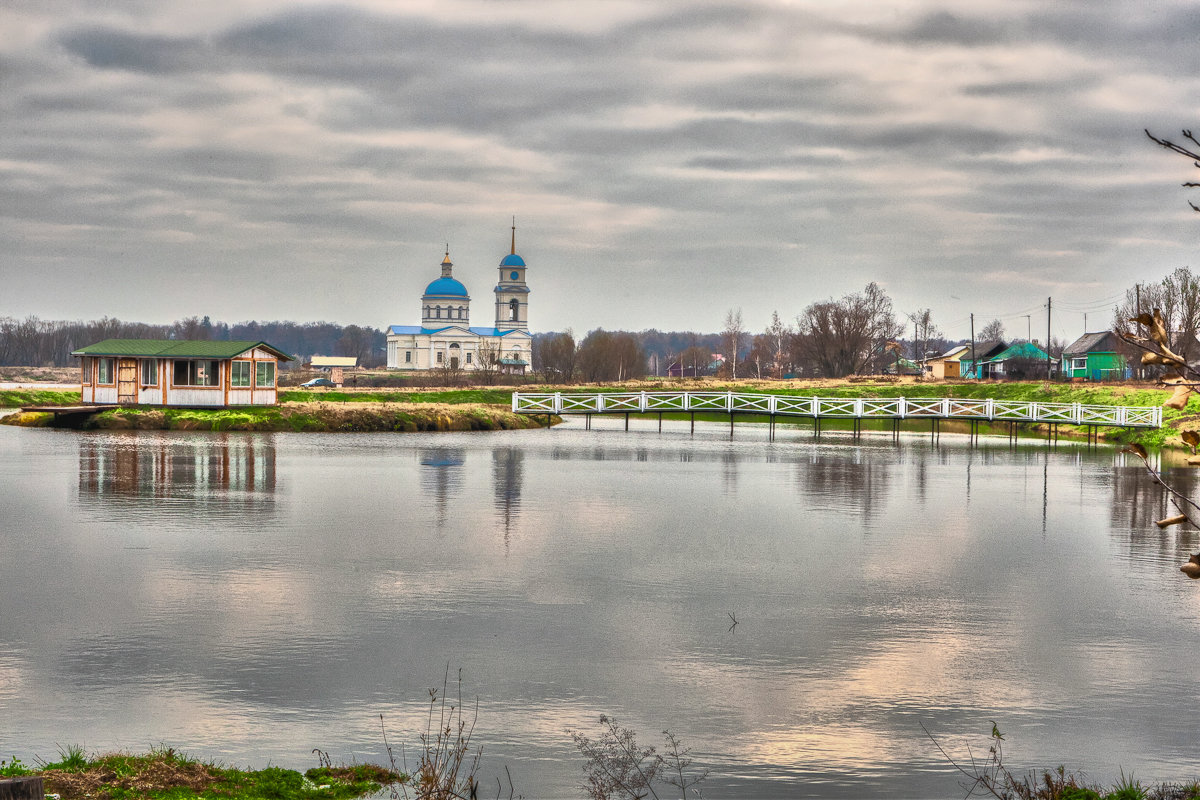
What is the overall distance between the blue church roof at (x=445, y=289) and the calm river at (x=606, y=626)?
4345 inches

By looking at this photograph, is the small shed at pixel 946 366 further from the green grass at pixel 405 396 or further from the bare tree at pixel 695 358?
the green grass at pixel 405 396

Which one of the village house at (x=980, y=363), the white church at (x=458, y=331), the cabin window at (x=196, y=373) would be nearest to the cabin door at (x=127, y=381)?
the cabin window at (x=196, y=373)

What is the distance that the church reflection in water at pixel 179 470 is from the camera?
2278 centimetres

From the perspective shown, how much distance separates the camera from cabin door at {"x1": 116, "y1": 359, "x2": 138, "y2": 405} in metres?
45.3

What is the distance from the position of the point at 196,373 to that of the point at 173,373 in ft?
3.04

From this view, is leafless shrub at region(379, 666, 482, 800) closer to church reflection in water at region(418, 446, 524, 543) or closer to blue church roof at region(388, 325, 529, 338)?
church reflection in water at region(418, 446, 524, 543)

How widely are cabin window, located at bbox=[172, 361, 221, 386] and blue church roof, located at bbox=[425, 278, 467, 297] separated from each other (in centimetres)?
9033

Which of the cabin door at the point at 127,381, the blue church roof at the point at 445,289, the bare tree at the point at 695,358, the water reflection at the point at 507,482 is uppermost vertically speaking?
the blue church roof at the point at 445,289

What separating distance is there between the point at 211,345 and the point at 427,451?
15.2m

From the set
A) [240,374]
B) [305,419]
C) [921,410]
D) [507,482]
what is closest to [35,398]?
[240,374]

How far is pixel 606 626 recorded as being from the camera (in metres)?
12.4

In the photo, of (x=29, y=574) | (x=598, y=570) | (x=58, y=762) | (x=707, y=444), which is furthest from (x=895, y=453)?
(x=58, y=762)

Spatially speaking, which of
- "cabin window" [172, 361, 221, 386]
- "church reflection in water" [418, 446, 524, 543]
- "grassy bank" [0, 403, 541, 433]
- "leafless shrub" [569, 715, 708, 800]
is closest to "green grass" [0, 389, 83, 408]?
"grassy bank" [0, 403, 541, 433]

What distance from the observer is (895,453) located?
39.2 m
